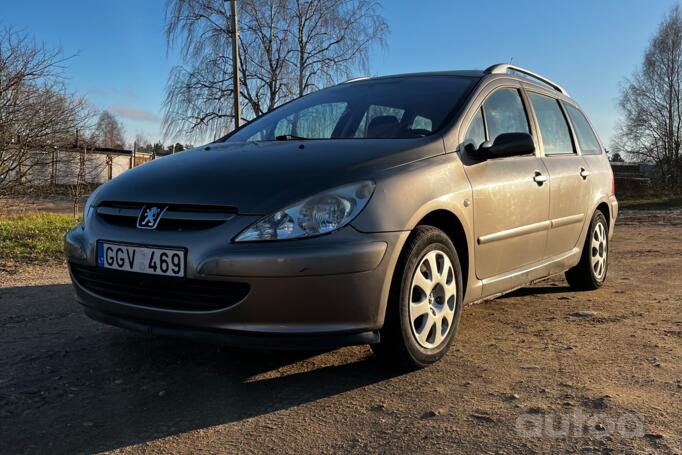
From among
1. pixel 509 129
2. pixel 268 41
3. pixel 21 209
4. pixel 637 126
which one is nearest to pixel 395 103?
pixel 509 129

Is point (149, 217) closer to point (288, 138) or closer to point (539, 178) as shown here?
point (288, 138)

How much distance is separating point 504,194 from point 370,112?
1.01m

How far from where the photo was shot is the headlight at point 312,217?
8.42 ft

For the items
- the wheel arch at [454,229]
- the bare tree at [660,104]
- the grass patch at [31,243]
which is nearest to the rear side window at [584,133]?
the wheel arch at [454,229]

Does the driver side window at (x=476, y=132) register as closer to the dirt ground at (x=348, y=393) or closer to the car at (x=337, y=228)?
the car at (x=337, y=228)

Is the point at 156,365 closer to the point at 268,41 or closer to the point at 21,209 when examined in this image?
the point at 21,209

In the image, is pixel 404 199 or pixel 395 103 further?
pixel 395 103

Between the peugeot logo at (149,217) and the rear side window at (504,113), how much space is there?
208cm

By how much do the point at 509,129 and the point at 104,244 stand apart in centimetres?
267

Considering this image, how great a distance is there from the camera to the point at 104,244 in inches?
113

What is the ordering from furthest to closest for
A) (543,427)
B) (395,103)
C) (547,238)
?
(547,238) → (395,103) → (543,427)

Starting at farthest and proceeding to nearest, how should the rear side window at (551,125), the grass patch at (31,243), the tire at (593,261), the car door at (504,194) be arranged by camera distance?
the grass patch at (31,243) < the tire at (593,261) < the rear side window at (551,125) < the car door at (504,194)

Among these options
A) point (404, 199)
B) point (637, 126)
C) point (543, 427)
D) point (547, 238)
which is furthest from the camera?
point (637, 126)

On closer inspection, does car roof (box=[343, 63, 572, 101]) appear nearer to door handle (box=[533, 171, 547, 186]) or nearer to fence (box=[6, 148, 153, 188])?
door handle (box=[533, 171, 547, 186])
